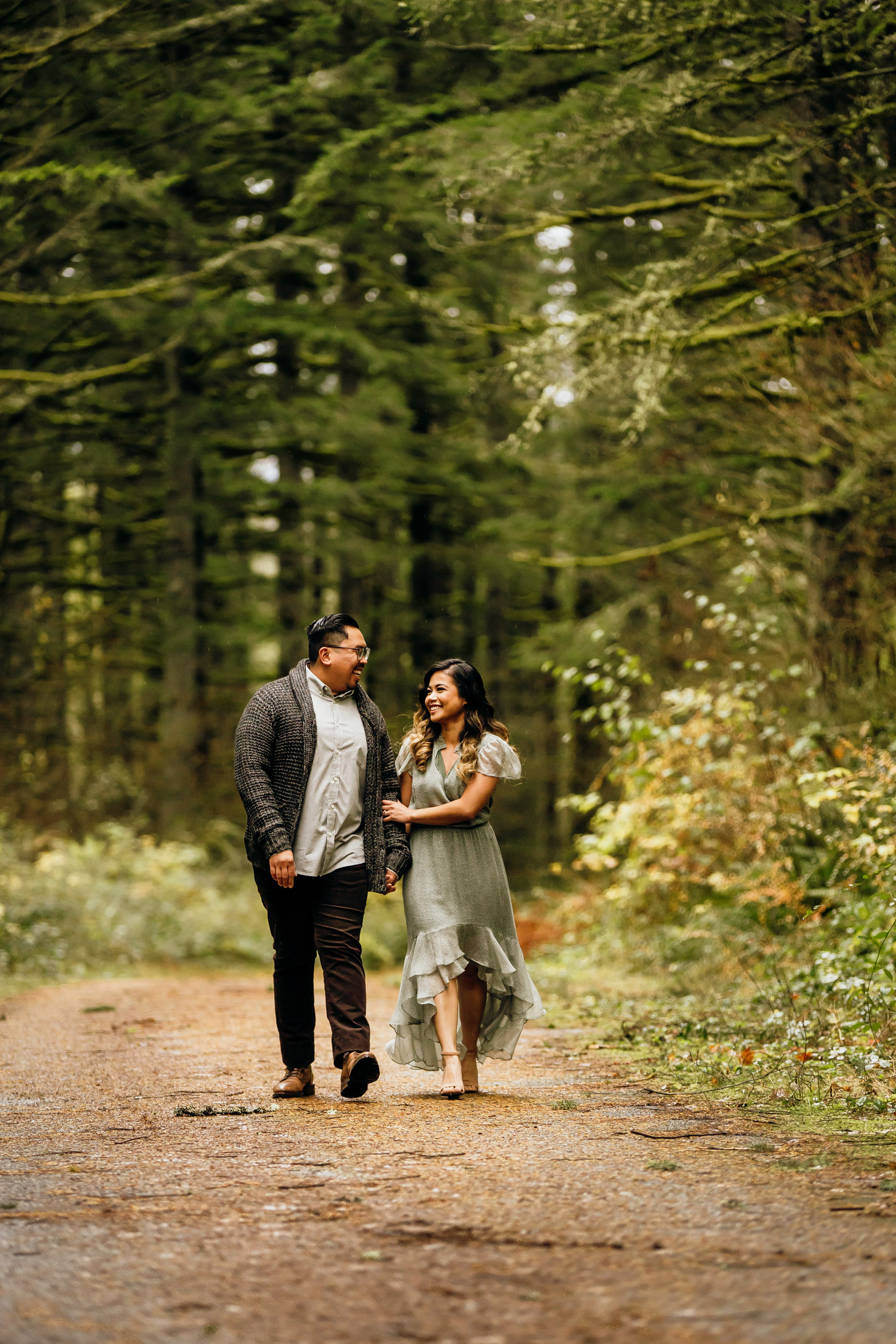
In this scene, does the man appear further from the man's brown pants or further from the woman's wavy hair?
the woman's wavy hair

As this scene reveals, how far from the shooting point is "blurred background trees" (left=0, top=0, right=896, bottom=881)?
35.3ft

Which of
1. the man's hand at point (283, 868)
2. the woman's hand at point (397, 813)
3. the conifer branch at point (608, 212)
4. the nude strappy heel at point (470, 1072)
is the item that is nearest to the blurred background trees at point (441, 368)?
the conifer branch at point (608, 212)

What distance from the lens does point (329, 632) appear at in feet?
21.7

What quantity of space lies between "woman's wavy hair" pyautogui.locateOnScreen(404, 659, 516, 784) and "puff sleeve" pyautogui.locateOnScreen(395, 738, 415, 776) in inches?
0.8

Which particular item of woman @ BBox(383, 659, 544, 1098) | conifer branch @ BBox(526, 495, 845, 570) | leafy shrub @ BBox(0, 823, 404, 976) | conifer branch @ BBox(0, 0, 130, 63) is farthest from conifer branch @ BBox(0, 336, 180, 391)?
woman @ BBox(383, 659, 544, 1098)

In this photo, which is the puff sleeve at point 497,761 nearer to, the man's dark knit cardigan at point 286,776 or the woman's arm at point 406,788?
the woman's arm at point 406,788

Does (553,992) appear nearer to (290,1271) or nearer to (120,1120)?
(120,1120)

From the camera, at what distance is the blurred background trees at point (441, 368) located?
10.8 meters

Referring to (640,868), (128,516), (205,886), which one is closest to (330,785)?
(640,868)

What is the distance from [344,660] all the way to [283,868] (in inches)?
42.2

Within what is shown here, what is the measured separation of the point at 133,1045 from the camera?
8.46 m

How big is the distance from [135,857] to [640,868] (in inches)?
336

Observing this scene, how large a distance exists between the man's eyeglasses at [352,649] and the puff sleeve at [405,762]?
528mm

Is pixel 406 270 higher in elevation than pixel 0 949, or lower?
higher
